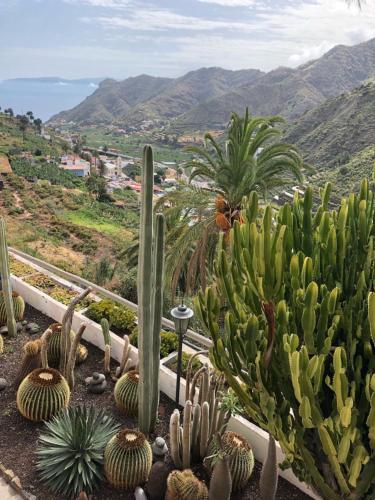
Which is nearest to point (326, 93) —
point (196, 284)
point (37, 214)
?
point (37, 214)

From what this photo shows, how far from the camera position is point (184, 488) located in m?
4.81

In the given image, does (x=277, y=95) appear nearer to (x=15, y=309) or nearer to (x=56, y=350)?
(x=15, y=309)

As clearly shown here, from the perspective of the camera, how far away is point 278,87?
129250mm

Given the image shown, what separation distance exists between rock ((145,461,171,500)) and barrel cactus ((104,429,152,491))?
19 centimetres

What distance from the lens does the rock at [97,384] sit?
6.75 meters

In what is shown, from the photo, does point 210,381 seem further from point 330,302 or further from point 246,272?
point 330,302

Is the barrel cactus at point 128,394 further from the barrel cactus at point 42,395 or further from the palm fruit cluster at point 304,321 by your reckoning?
the palm fruit cluster at point 304,321

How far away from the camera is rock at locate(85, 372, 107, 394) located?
6.75 m

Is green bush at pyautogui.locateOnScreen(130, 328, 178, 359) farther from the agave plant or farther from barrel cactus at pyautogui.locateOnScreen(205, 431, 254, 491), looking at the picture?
barrel cactus at pyautogui.locateOnScreen(205, 431, 254, 491)

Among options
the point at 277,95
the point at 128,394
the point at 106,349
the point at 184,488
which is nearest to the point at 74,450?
the point at 128,394

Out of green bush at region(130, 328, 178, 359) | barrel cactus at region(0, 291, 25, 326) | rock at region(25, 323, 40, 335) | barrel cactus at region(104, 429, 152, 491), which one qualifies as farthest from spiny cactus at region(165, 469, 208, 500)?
barrel cactus at region(0, 291, 25, 326)

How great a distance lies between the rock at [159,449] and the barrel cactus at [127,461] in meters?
0.24

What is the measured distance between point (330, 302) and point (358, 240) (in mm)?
813

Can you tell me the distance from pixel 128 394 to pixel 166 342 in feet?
5.26
